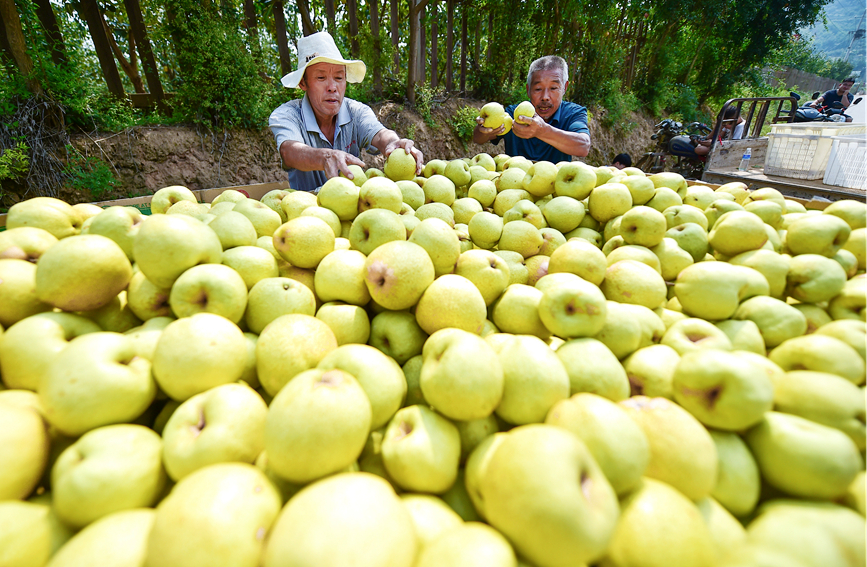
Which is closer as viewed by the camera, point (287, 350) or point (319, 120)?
point (287, 350)

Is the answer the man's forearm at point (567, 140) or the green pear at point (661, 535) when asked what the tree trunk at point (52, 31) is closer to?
the man's forearm at point (567, 140)

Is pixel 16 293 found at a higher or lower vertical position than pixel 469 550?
higher

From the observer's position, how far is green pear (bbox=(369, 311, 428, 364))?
1.71 m

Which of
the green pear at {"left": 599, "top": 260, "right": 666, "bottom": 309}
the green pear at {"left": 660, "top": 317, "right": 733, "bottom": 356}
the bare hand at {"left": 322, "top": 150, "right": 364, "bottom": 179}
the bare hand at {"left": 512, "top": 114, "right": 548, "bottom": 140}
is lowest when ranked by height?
the green pear at {"left": 660, "top": 317, "right": 733, "bottom": 356}

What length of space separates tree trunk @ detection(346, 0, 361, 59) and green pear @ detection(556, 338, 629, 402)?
8841 millimetres

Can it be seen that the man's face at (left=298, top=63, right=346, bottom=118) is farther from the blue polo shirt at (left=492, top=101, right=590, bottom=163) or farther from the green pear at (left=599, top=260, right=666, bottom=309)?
the green pear at (left=599, top=260, right=666, bottom=309)

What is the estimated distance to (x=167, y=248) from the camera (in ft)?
5.24

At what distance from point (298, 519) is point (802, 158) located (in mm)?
8777

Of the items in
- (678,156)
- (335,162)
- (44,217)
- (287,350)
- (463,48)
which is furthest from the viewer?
(678,156)

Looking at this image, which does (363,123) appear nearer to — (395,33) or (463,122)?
(395,33)

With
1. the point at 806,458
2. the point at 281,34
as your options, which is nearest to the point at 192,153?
the point at 281,34

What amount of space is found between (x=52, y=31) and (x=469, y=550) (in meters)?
9.42

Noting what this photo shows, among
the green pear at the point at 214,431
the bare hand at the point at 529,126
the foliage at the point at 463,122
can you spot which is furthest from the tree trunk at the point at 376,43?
the green pear at the point at 214,431

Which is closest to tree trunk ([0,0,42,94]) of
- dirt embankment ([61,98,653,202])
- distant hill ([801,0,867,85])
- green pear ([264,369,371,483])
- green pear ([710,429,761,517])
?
dirt embankment ([61,98,653,202])
